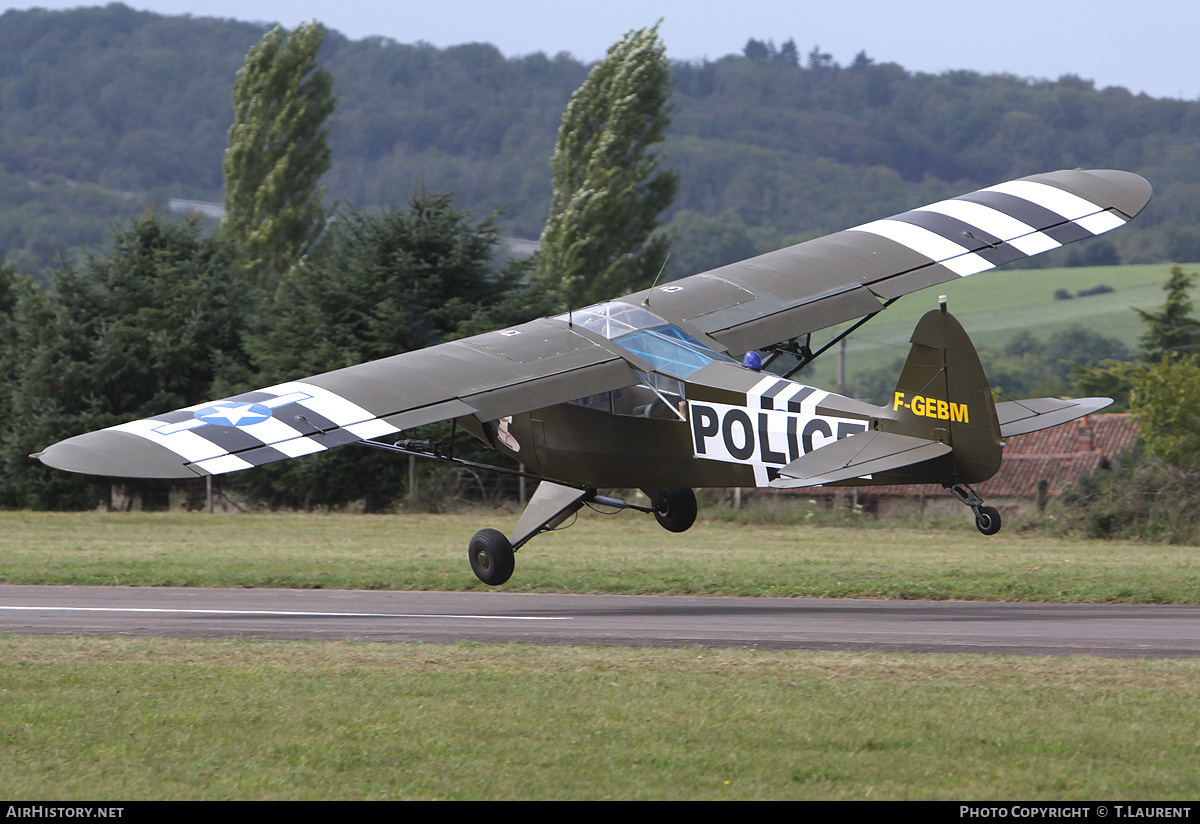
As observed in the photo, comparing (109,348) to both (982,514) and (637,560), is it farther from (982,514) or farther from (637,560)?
(982,514)

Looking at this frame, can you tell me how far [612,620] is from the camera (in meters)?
15.8

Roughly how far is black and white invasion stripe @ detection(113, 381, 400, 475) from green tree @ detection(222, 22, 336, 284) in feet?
131

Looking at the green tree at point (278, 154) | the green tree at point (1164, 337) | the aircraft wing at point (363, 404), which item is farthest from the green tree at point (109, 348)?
the green tree at point (1164, 337)

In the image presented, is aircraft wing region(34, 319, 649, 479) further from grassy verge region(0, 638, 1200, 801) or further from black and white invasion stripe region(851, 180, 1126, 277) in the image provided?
black and white invasion stripe region(851, 180, 1126, 277)

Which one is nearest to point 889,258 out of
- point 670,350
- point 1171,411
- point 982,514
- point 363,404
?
point 670,350

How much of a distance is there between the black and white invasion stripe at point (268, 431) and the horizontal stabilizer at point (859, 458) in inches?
176

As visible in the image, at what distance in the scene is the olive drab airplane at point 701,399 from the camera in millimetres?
13680

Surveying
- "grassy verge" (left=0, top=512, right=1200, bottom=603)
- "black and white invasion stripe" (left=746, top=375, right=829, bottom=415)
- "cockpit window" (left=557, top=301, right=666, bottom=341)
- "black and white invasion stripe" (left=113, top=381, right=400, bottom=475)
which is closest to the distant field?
"grassy verge" (left=0, top=512, right=1200, bottom=603)

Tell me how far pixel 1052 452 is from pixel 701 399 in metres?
42.7

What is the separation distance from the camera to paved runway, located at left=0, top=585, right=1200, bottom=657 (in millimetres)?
13398

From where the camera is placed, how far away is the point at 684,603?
698 inches

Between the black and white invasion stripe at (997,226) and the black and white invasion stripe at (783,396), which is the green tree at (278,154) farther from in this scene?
the black and white invasion stripe at (783,396)

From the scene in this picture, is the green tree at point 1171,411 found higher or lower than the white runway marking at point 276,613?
higher
